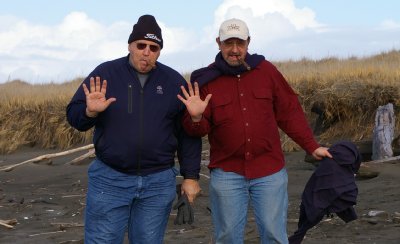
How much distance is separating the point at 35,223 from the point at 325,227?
3.61 metres

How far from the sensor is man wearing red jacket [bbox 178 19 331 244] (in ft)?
17.7

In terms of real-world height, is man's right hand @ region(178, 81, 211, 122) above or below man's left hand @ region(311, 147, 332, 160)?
above

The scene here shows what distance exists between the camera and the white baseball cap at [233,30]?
17.5 ft

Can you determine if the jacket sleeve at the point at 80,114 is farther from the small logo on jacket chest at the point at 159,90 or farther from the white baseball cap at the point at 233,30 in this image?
the white baseball cap at the point at 233,30

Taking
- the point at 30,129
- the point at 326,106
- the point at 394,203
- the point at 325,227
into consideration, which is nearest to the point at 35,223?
the point at 325,227

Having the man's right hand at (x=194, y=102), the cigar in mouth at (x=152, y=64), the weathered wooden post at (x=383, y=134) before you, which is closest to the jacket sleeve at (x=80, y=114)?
the cigar in mouth at (x=152, y=64)

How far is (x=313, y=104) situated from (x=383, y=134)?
9.25 ft

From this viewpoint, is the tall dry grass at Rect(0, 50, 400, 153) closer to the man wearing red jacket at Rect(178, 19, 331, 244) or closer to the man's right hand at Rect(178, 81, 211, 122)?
the man wearing red jacket at Rect(178, 19, 331, 244)

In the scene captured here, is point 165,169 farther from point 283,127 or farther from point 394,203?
point 394,203

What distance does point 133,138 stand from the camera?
508 cm

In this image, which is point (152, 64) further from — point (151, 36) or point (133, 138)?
point (133, 138)

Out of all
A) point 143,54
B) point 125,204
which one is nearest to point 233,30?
point 143,54

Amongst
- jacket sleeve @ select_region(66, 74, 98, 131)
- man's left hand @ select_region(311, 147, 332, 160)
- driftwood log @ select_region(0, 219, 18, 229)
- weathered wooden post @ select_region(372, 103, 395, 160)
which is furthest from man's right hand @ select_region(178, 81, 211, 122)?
weathered wooden post @ select_region(372, 103, 395, 160)

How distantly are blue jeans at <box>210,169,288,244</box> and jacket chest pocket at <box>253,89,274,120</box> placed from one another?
408 millimetres
